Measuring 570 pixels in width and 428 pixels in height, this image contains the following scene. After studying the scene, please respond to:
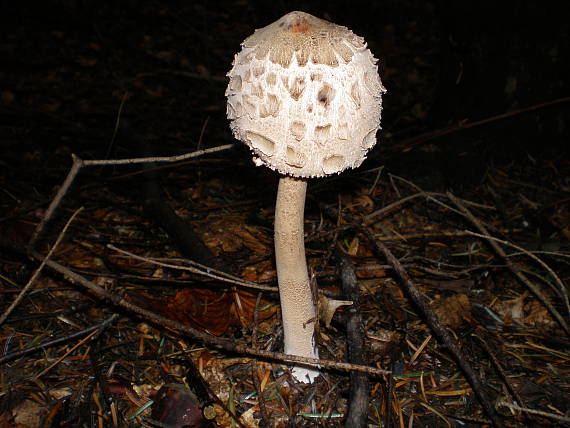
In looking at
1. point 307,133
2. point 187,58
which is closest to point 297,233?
point 307,133

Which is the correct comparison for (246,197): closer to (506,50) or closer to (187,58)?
(506,50)

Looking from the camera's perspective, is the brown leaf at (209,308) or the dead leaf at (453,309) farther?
the dead leaf at (453,309)

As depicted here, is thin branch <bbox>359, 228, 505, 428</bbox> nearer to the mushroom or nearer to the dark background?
the mushroom

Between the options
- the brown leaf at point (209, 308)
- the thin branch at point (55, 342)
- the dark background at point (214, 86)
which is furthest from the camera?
the dark background at point (214, 86)

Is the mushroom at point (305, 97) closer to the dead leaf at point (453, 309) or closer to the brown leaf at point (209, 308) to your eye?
the brown leaf at point (209, 308)

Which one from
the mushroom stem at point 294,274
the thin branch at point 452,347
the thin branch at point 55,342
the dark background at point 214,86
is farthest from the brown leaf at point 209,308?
the dark background at point 214,86

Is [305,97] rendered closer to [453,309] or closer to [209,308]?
[209,308]

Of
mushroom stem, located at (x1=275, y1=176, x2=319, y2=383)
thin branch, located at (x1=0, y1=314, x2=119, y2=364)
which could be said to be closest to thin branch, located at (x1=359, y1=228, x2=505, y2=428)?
mushroom stem, located at (x1=275, y1=176, x2=319, y2=383)
